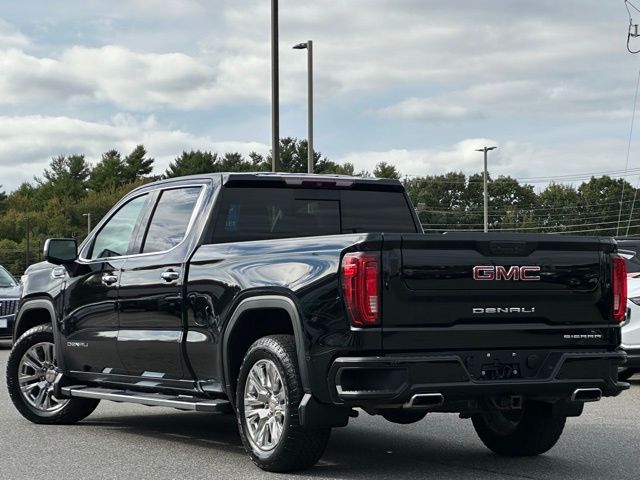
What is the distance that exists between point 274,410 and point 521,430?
2007 millimetres

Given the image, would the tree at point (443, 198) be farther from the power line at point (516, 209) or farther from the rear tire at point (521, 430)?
the rear tire at point (521, 430)

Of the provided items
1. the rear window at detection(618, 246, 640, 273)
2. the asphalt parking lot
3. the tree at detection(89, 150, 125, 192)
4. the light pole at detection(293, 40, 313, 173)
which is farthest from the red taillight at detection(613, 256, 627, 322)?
the tree at detection(89, 150, 125, 192)

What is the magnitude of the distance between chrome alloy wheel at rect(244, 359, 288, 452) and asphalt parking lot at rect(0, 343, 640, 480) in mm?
232

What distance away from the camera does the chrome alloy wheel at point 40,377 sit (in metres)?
10.4

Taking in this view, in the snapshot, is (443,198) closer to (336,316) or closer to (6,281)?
(6,281)

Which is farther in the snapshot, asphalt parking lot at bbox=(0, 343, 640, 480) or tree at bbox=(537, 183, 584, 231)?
tree at bbox=(537, 183, 584, 231)

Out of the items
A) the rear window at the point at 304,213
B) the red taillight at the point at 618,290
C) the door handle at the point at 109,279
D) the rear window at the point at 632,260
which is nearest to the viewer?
the red taillight at the point at 618,290

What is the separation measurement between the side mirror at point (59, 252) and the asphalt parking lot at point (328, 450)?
4.63 ft

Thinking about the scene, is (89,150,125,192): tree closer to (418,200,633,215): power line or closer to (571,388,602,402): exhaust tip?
(418,200,633,215): power line

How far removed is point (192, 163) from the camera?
13462cm

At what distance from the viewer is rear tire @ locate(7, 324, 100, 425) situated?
10344mm

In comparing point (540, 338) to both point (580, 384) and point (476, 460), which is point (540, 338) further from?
point (476, 460)

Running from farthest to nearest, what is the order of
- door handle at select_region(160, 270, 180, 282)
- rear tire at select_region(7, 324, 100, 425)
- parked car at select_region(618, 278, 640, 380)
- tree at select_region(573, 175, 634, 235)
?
1. tree at select_region(573, 175, 634, 235)
2. parked car at select_region(618, 278, 640, 380)
3. rear tire at select_region(7, 324, 100, 425)
4. door handle at select_region(160, 270, 180, 282)

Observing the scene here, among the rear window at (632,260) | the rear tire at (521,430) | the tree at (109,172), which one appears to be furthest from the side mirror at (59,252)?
the tree at (109,172)
